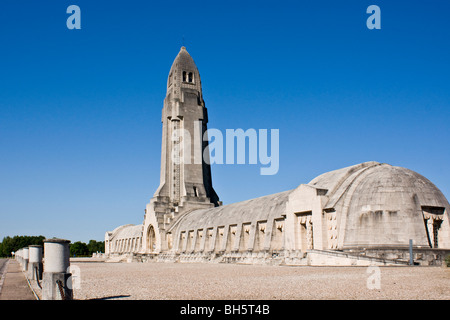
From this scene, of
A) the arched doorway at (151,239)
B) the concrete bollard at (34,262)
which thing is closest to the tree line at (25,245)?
the arched doorway at (151,239)

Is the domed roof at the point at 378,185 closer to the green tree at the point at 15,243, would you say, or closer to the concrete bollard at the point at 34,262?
the concrete bollard at the point at 34,262

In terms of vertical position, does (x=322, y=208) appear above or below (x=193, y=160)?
below

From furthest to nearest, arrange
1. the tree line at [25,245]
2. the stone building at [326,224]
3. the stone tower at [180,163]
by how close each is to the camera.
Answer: the tree line at [25,245] → the stone tower at [180,163] → the stone building at [326,224]

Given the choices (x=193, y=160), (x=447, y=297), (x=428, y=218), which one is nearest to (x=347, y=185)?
(x=428, y=218)

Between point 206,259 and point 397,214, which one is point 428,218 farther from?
point 206,259

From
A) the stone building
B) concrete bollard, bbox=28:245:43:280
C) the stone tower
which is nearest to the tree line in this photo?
the stone tower

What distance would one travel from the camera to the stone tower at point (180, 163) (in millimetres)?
56250

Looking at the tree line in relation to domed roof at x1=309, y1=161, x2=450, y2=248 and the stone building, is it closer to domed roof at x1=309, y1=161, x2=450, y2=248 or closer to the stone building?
the stone building

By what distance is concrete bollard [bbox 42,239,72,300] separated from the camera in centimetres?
884

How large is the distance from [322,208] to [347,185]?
2336 millimetres

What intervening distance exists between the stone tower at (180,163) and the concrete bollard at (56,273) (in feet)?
149

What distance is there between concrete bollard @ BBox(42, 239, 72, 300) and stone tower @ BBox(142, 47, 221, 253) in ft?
149

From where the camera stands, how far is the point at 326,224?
1091 inches
